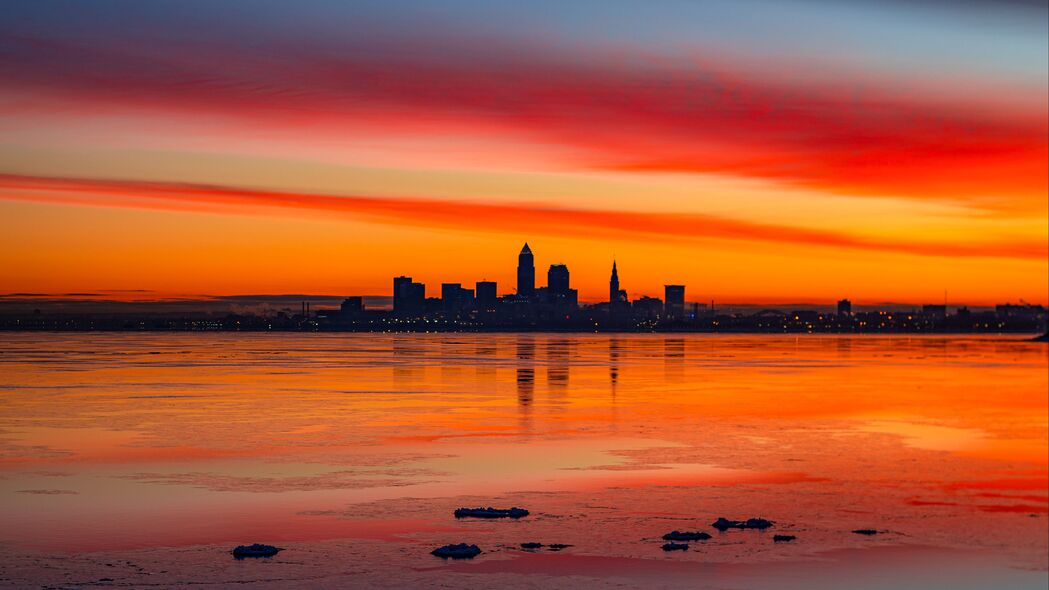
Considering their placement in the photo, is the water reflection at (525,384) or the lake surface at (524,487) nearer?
the lake surface at (524,487)

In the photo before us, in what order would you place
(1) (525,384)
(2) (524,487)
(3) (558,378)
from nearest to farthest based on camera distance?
(2) (524,487)
(1) (525,384)
(3) (558,378)

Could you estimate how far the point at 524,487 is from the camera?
21.2m

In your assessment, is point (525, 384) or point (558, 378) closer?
point (525, 384)

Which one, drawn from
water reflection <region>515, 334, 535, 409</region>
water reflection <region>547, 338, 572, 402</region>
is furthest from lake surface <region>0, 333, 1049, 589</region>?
water reflection <region>547, 338, 572, 402</region>

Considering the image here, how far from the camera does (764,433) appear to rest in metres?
30.2

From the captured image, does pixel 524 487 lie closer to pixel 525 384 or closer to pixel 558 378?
pixel 525 384

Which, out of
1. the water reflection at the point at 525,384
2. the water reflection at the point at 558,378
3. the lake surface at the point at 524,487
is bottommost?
the lake surface at the point at 524,487

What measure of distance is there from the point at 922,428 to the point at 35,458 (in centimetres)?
2234

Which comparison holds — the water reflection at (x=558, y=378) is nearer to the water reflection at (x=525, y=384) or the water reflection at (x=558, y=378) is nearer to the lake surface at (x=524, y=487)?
the water reflection at (x=525, y=384)

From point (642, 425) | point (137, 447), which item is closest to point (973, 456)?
point (642, 425)

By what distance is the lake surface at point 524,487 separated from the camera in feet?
49.0

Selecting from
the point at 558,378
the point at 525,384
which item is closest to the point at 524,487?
the point at 525,384

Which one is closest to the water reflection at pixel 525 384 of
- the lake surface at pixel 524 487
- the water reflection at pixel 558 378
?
the lake surface at pixel 524 487

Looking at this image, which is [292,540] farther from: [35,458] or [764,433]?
[764,433]
